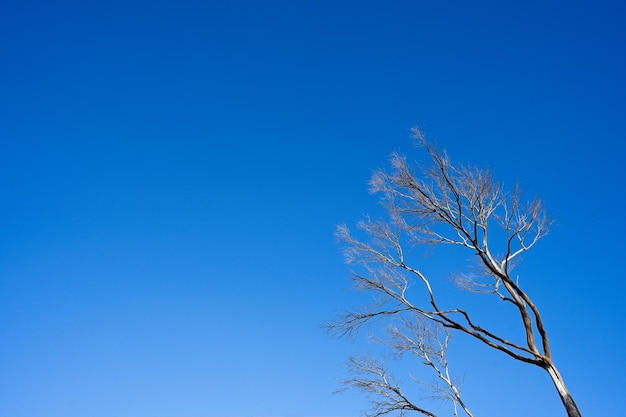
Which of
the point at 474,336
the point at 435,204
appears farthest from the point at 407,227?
the point at 474,336

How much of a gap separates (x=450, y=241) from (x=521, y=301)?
6.71 feet

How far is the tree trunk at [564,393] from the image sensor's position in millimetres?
7633

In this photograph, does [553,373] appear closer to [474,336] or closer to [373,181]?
[474,336]

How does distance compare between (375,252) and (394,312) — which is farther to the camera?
(375,252)

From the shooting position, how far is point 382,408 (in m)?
11.8

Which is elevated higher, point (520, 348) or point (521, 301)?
point (521, 301)

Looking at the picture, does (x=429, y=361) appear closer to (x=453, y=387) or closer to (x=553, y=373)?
(x=453, y=387)

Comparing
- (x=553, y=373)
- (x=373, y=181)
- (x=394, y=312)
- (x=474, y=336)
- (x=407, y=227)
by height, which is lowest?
(x=553, y=373)

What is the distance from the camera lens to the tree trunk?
763 centimetres

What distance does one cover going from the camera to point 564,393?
7910 millimetres

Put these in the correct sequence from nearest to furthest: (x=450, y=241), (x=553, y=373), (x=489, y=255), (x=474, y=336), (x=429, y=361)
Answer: (x=553, y=373), (x=474, y=336), (x=489, y=255), (x=450, y=241), (x=429, y=361)

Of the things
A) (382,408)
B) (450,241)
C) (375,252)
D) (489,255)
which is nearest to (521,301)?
(489,255)

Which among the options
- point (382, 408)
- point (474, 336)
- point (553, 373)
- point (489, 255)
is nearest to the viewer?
point (553, 373)

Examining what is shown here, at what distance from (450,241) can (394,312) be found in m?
2.25
